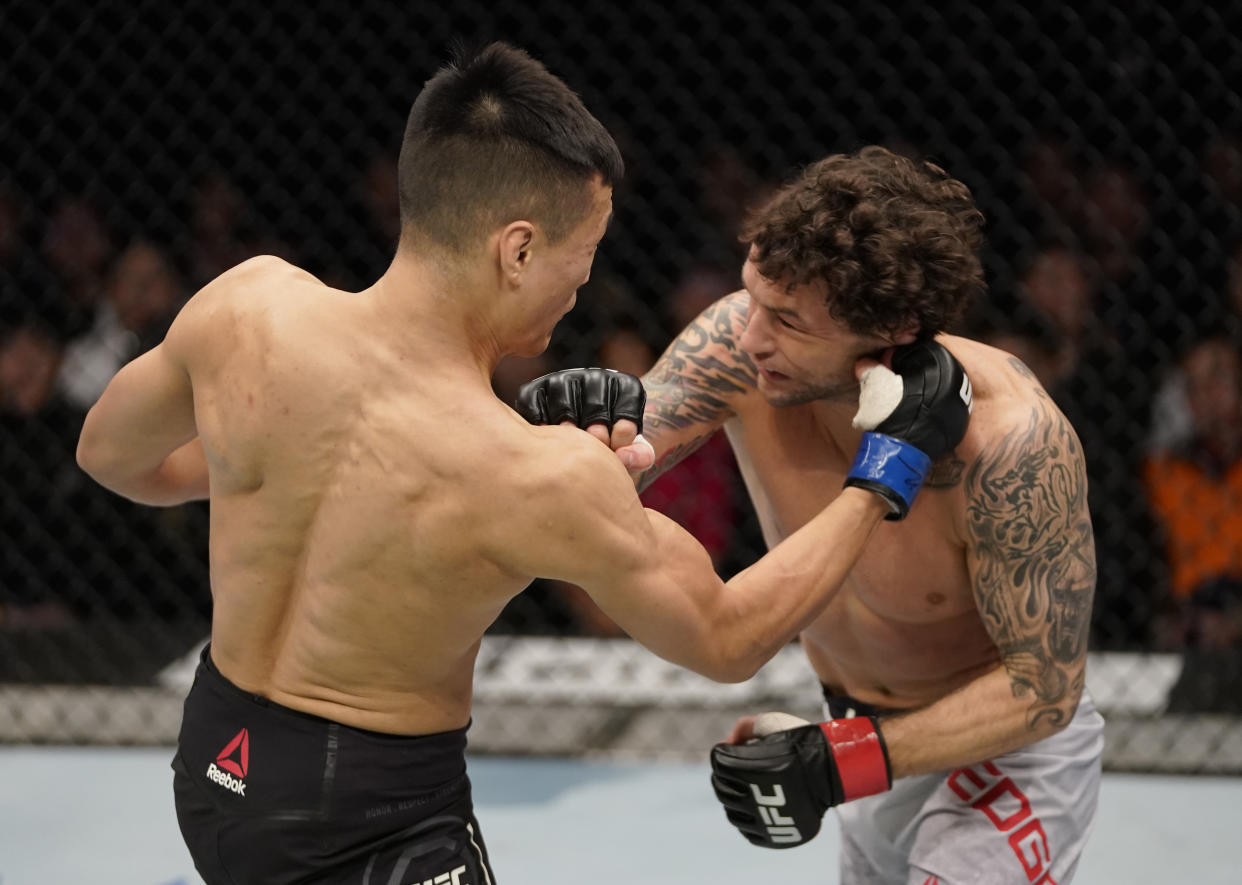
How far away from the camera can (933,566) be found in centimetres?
154

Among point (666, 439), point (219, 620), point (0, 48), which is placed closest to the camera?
point (219, 620)

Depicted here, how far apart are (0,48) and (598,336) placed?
177 cm

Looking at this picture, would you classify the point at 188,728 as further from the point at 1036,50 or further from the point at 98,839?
the point at 1036,50

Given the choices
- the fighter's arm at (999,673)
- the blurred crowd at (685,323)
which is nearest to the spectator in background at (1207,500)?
the blurred crowd at (685,323)

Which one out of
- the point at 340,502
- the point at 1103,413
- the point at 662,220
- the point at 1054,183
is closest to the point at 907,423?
the point at 340,502

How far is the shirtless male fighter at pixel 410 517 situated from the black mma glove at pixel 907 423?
16cm

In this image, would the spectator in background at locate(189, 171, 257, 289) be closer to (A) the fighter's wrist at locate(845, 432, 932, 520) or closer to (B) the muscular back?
(B) the muscular back

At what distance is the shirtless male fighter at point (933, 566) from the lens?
1.43m

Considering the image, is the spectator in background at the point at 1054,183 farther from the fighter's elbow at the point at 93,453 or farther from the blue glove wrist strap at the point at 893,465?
the fighter's elbow at the point at 93,453

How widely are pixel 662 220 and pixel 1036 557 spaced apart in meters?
2.12

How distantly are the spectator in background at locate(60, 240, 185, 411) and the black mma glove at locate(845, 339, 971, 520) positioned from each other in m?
2.24

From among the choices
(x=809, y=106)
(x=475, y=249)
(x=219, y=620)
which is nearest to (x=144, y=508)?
(x=809, y=106)

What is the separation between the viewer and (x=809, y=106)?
Result: 3.32 m

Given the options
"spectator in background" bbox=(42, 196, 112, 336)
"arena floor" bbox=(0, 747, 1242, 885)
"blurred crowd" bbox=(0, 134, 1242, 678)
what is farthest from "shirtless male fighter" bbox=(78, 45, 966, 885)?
"spectator in background" bbox=(42, 196, 112, 336)
